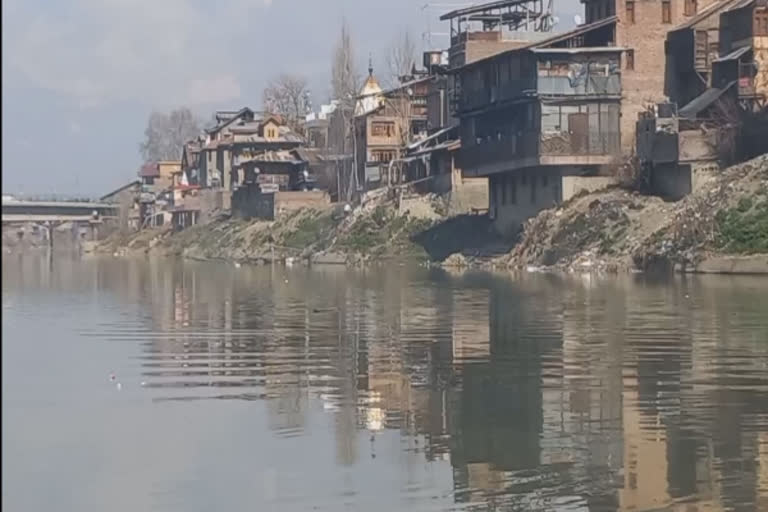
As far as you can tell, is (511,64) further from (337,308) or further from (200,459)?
(200,459)

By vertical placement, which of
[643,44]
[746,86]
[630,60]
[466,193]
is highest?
[643,44]

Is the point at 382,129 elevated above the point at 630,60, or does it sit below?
above

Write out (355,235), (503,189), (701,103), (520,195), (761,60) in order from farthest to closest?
(355,235) → (503,189) → (520,195) → (701,103) → (761,60)

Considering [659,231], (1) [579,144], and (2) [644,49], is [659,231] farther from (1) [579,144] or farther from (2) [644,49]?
(2) [644,49]

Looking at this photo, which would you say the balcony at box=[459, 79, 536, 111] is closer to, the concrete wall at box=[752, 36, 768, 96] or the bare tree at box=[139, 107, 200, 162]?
the concrete wall at box=[752, 36, 768, 96]

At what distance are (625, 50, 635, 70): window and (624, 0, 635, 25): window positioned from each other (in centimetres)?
140

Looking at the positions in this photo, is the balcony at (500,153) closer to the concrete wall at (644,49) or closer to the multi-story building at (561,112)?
the multi-story building at (561,112)

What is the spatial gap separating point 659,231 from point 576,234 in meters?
5.22

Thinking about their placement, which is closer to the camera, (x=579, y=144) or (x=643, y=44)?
(x=579, y=144)

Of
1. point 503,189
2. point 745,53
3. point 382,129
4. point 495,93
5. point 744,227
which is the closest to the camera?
point 744,227

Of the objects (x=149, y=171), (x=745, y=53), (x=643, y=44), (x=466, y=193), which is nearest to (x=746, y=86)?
(x=745, y=53)

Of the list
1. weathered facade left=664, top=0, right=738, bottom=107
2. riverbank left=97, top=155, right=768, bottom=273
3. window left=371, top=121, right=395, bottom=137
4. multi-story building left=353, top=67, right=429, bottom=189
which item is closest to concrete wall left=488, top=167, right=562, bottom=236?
riverbank left=97, top=155, right=768, bottom=273

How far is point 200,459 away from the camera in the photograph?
14.1 meters

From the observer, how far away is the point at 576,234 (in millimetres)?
59562
